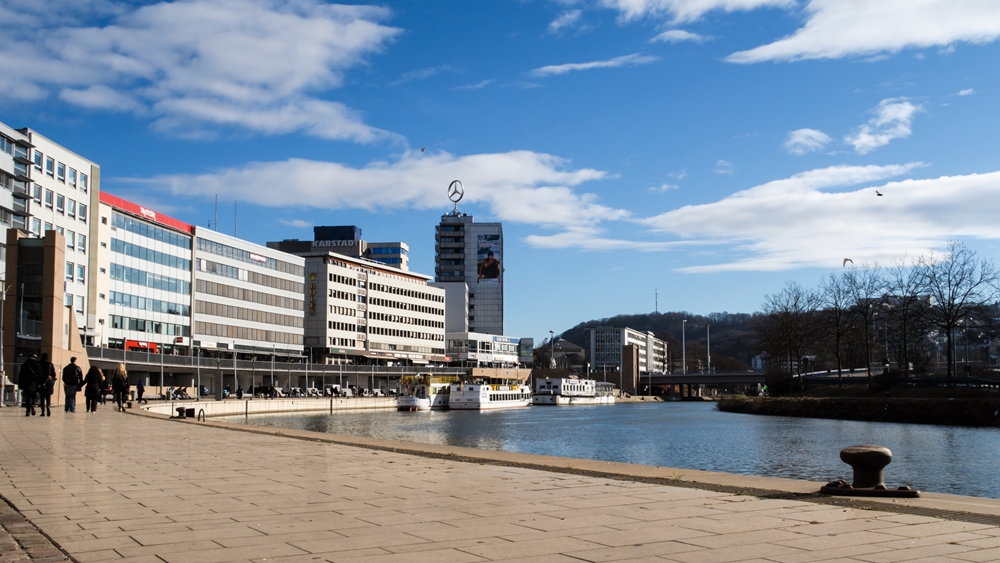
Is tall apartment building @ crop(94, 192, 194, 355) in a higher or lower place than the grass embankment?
higher

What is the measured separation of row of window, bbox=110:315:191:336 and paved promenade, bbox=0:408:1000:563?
91.1m

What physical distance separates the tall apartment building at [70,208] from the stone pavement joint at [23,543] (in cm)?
8718

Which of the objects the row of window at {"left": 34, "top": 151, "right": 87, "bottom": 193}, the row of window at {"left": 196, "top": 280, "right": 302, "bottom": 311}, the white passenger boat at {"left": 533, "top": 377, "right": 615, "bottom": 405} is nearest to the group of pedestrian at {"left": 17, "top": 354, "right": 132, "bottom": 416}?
the row of window at {"left": 34, "top": 151, "right": 87, "bottom": 193}

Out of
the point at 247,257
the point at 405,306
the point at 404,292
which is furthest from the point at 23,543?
the point at 405,306

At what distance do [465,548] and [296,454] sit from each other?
12780 millimetres

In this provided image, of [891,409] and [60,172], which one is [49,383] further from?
[60,172]

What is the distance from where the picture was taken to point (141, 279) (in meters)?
108

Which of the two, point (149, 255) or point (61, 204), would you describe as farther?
point (149, 255)

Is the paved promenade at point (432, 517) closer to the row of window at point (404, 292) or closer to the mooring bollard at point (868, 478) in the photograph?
the mooring bollard at point (868, 478)

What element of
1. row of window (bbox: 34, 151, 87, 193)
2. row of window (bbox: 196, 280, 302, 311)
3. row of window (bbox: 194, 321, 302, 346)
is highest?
row of window (bbox: 34, 151, 87, 193)

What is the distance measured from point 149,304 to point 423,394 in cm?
3797

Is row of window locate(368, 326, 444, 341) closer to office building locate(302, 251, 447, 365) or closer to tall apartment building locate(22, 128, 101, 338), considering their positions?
office building locate(302, 251, 447, 365)

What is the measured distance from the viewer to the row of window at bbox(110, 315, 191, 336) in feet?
339

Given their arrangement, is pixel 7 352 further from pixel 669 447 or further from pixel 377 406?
pixel 377 406
